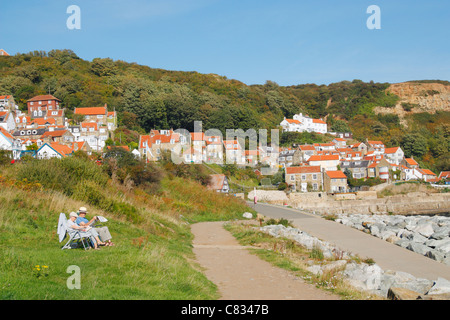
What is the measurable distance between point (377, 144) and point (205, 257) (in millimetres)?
86017

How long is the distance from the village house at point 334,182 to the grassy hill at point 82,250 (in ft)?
143

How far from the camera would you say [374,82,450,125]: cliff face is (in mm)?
141375

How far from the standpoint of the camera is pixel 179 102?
7862 centimetres

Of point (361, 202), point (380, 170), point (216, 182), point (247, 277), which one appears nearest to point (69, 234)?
point (247, 277)

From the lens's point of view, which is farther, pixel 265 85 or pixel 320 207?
pixel 265 85

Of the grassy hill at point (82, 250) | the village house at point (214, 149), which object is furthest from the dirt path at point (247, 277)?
the village house at point (214, 149)

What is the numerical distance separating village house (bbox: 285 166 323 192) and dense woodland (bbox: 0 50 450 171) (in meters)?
24.0

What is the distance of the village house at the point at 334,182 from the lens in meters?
59.7

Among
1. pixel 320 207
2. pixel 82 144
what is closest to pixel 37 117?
pixel 82 144

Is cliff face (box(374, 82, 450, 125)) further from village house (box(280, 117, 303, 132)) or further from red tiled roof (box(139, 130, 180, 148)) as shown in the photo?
red tiled roof (box(139, 130, 180, 148))

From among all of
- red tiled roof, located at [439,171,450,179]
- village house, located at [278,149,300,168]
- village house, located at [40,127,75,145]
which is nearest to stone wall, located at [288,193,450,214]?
village house, located at [278,149,300,168]

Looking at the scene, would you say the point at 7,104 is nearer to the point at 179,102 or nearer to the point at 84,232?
the point at 179,102
